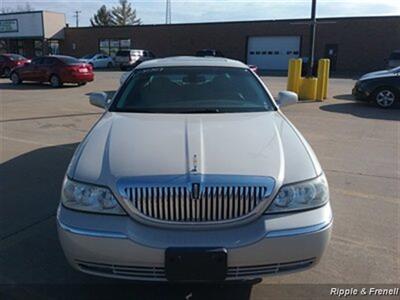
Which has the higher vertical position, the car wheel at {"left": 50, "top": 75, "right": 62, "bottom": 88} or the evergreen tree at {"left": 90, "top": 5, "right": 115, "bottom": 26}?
the evergreen tree at {"left": 90, "top": 5, "right": 115, "bottom": 26}

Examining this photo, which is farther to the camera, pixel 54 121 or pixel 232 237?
pixel 54 121

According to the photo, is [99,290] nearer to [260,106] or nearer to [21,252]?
[21,252]

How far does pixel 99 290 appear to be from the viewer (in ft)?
9.64

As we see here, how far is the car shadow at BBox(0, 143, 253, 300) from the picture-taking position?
9.51 feet

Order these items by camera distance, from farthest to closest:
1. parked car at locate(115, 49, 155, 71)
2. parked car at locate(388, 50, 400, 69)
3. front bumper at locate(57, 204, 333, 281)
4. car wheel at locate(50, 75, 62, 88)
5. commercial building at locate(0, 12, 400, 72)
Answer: parked car at locate(115, 49, 155, 71), commercial building at locate(0, 12, 400, 72), parked car at locate(388, 50, 400, 69), car wheel at locate(50, 75, 62, 88), front bumper at locate(57, 204, 333, 281)

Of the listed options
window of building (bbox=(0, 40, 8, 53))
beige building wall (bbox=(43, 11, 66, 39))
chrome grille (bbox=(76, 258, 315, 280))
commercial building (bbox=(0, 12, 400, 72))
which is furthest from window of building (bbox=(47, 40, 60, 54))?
chrome grille (bbox=(76, 258, 315, 280))

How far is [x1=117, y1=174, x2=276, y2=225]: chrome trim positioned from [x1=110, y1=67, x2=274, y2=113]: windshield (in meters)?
1.44

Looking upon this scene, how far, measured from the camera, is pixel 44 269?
3.19 m

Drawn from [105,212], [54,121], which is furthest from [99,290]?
[54,121]

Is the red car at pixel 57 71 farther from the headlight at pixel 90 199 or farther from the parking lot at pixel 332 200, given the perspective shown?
the headlight at pixel 90 199

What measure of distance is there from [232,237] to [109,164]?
0.95 meters

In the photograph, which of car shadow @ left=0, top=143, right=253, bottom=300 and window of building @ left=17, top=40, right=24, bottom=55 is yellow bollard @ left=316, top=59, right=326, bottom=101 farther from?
window of building @ left=17, top=40, right=24, bottom=55

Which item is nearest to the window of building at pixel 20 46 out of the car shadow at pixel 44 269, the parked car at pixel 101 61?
the parked car at pixel 101 61

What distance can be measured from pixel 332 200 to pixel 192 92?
6.82ft
